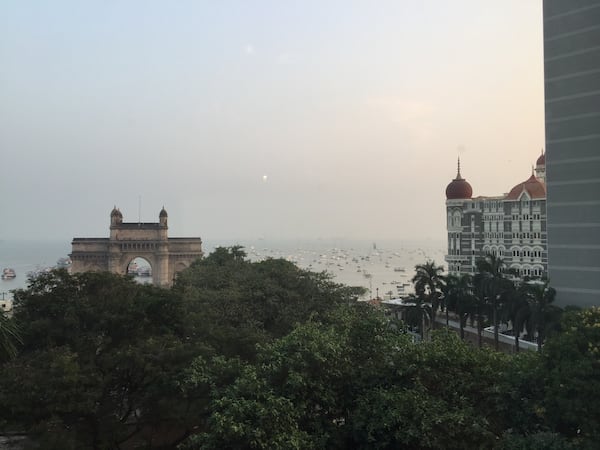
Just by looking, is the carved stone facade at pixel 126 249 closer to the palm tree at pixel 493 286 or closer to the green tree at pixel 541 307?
the palm tree at pixel 493 286

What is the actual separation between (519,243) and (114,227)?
52.5 metres

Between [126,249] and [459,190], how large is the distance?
45.7 m

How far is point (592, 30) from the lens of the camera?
28.0m

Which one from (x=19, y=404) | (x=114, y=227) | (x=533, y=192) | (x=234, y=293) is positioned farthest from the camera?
(x=114, y=227)

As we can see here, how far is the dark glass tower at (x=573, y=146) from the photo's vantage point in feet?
90.9

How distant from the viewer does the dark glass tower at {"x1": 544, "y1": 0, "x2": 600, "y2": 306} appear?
27.7 metres

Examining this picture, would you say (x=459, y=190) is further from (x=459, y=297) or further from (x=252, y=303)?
(x=252, y=303)

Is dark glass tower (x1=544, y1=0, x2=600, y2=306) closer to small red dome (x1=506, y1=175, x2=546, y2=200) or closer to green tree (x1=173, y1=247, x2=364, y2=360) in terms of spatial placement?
A: green tree (x1=173, y1=247, x2=364, y2=360)

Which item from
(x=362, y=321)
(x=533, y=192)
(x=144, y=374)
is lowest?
(x=144, y=374)

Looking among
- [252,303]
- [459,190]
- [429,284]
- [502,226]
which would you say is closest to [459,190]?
[459,190]

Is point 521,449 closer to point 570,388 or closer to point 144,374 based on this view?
point 570,388

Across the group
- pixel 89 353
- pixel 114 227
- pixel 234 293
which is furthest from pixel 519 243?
pixel 114 227

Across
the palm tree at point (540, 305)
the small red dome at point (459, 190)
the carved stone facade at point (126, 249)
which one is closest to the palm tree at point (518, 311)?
the palm tree at point (540, 305)

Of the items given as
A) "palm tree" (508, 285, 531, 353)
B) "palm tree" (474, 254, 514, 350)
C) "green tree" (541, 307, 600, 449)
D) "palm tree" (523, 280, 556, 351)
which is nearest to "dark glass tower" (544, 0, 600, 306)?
"palm tree" (523, 280, 556, 351)
